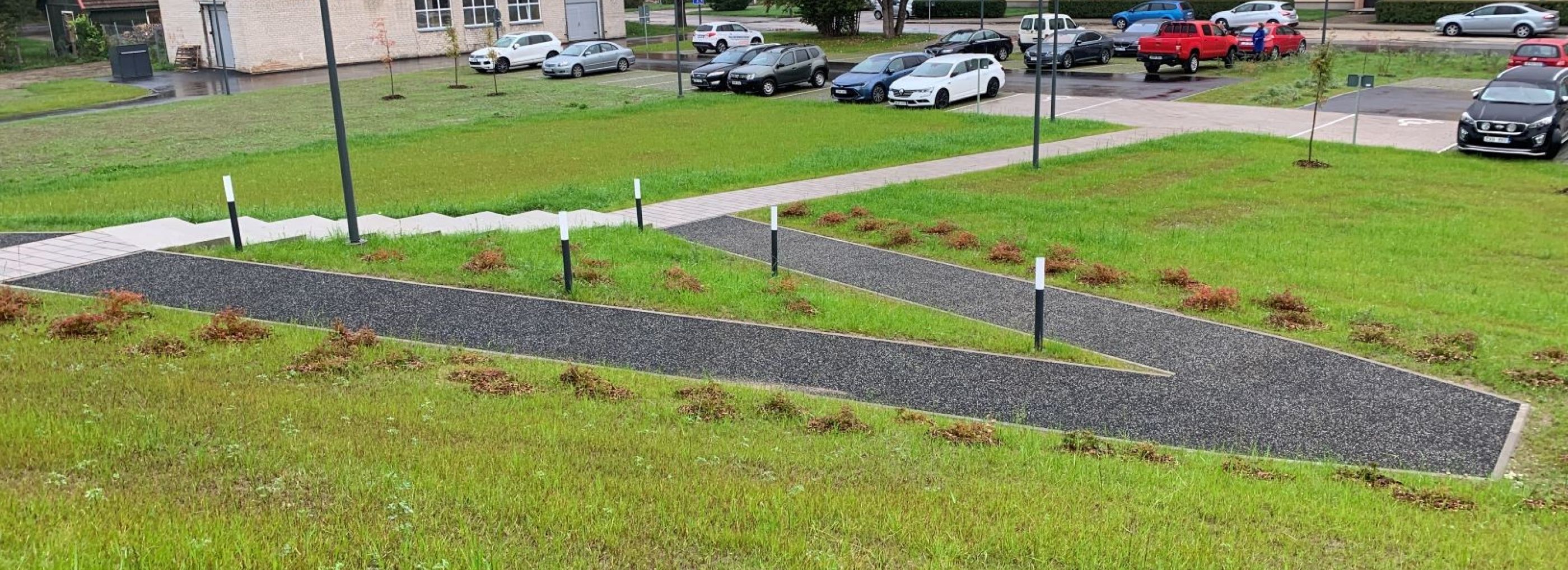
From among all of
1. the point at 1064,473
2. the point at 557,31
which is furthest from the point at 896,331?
the point at 557,31

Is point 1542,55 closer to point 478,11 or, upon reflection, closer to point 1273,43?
point 1273,43

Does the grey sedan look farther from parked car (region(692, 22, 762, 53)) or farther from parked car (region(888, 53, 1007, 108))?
parked car (region(888, 53, 1007, 108))

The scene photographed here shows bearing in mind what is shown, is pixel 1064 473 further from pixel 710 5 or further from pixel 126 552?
pixel 710 5

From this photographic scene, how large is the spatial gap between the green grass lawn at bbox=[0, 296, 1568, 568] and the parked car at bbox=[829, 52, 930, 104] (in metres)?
27.2

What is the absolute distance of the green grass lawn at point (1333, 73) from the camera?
108ft

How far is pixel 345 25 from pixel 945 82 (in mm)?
31932

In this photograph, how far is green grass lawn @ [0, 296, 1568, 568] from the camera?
4754 mm

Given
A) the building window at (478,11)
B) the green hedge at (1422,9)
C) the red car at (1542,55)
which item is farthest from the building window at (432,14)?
the green hedge at (1422,9)

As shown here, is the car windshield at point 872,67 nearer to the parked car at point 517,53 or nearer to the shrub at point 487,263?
the parked car at point 517,53

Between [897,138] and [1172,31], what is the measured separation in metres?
18.5

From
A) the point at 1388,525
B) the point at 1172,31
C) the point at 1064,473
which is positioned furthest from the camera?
the point at 1172,31

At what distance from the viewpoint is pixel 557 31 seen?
59.3 metres

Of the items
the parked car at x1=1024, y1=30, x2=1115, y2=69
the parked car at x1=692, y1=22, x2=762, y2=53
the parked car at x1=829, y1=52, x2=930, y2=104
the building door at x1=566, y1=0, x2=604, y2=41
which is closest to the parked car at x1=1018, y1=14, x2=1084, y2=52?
the parked car at x1=1024, y1=30, x2=1115, y2=69

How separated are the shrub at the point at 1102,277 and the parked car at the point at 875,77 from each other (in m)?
21.6
